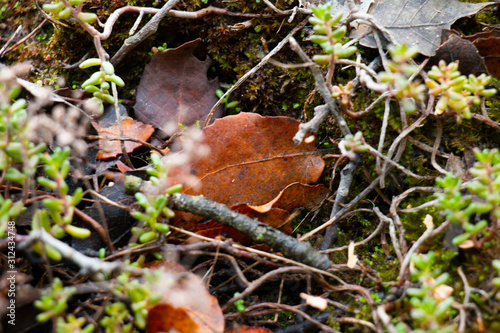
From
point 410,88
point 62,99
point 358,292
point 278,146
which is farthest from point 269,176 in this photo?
point 62,99

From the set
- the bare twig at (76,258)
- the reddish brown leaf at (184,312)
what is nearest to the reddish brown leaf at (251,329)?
the reddish brown leaf at (184,312)

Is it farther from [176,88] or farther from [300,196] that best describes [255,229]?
[176,88]

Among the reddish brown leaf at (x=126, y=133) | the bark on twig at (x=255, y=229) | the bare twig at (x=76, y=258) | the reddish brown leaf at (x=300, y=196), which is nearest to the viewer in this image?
the bare twig at (x=76, y=258)

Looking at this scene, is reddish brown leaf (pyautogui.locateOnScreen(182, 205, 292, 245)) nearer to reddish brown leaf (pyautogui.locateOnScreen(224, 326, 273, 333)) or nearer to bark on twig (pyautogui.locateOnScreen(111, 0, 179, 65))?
reddish brown leaf (pyautogui.locateOnScreen(224, 326, 273, 333))

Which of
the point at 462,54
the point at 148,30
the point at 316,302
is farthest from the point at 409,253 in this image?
the point at 148,30

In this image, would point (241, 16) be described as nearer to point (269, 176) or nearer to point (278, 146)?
point (278, 146)

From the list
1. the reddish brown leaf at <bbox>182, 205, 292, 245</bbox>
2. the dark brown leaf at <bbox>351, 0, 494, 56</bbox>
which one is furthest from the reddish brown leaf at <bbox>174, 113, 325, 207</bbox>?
the dark brown leaf at <bbox>351, 0, 494, 56</bbox>

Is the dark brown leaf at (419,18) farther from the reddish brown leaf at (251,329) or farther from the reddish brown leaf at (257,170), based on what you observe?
the reddish brown leaf at (251,329)
